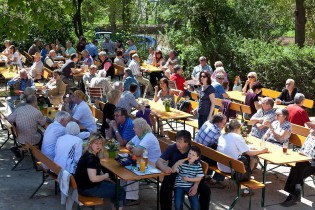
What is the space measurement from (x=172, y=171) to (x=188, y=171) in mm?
215

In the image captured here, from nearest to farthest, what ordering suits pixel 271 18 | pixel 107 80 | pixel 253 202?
pixel 253 202
pixel 107 80
pixel 271 18

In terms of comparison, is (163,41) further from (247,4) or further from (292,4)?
(292,4)

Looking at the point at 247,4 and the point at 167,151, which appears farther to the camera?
the point at 247,4

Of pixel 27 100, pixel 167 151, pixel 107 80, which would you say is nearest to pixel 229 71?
pixel 107 80

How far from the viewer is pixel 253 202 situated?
8906mm

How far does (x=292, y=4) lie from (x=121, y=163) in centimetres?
2069

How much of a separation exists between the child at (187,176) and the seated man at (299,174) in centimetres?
176

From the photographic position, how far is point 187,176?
25.6ft

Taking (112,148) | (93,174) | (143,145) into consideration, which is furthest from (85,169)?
(143,145)

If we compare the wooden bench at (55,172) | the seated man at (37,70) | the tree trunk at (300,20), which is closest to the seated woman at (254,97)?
the wooden bench at (55,172)

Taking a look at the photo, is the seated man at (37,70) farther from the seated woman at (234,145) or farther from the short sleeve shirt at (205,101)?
the seated woman at (234,145)

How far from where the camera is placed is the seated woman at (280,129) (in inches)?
380

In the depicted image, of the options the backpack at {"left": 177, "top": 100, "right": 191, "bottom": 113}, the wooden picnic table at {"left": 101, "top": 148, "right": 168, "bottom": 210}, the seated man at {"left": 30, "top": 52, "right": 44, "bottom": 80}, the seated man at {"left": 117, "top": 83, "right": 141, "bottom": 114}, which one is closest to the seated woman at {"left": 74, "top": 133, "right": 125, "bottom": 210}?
the wooden picnic table at {"left": 101, "top": 148, "right": 168, "bottom": 210}

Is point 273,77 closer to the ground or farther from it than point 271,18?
closer to the ground
